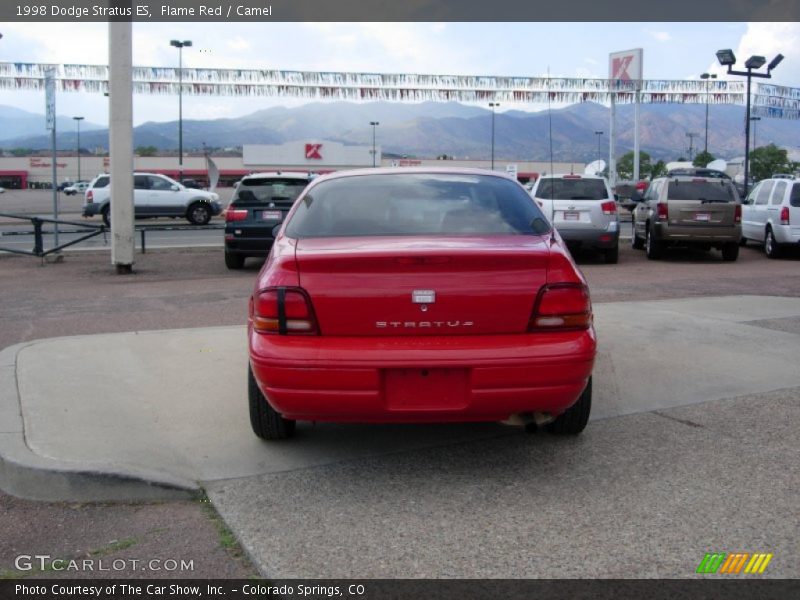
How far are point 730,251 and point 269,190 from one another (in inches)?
355

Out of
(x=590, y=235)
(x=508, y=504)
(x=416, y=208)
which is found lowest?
(x=508, y=504)

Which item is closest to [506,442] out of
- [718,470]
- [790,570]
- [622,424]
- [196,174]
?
[622,424]

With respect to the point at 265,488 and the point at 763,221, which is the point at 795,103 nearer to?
the point at 763,221

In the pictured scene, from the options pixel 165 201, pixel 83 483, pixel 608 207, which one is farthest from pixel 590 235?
pixel 165 201

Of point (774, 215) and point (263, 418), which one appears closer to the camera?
point (263, 418)

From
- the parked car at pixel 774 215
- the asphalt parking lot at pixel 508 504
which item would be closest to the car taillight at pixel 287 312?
the asphalt parking lot at pixel 508 504

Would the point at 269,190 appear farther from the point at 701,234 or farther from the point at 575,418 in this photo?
the point at 575,418

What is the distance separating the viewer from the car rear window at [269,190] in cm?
1430

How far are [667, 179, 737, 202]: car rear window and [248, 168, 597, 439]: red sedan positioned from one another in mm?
13025

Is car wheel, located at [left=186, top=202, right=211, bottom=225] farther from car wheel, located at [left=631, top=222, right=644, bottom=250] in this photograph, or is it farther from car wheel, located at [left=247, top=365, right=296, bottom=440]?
car wheel, located at [left=247, top=365, right=296, bottom=440]

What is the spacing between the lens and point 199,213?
94.1 ft

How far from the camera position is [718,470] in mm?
4523

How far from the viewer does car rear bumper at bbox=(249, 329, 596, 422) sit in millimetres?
4117

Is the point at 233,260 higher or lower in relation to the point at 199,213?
lower
